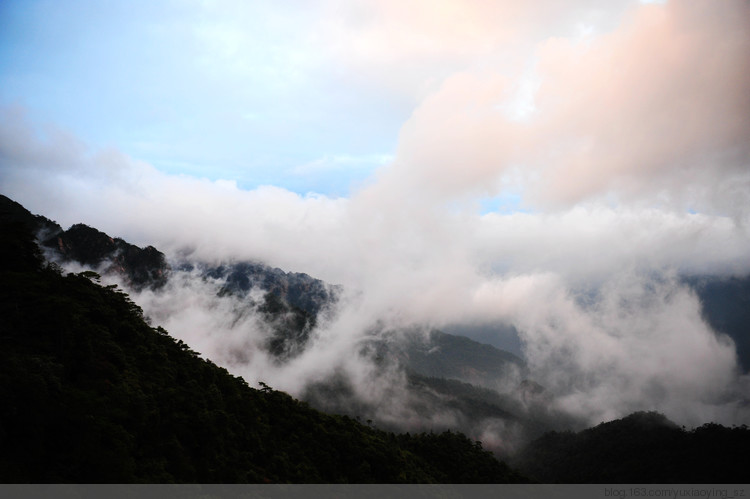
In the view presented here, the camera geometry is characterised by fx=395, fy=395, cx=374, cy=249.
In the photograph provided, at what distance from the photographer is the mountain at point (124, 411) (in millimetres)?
31812

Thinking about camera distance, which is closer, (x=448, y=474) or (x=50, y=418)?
(x=50, y=418)

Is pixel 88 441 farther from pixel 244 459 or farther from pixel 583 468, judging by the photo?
pixel 583 468

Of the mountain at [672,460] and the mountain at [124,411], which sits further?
the mountain at [672,460]

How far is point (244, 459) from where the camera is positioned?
52.8 meters

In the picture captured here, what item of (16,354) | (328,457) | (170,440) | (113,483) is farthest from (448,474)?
(16,354)

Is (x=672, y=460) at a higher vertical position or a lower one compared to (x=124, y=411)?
lower

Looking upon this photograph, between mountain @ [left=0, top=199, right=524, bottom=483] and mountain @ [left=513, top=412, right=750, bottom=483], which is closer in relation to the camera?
mountain @ [left=0, top=199, right=524, bottom=483]

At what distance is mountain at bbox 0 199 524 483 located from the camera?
31812mm

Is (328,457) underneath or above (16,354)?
underneath

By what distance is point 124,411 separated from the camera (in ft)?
130

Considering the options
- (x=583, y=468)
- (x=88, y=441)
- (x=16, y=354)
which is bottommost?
(x=583, y=468)

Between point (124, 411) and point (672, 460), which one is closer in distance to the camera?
point (124, 411)

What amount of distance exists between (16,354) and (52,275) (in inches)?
1140
